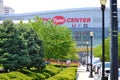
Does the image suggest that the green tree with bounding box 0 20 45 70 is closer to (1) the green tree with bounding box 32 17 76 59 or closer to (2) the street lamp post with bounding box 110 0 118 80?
(2) the street lamp post with bounding box 110 0 118 80

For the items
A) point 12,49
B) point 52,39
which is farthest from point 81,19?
point 12,49

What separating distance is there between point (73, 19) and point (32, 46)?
4636 inches

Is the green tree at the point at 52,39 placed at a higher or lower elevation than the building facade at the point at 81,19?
higher

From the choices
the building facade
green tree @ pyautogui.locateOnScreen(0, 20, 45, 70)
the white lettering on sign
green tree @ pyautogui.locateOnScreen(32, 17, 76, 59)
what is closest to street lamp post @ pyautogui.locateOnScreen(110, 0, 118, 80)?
green tree @ pyautogui.locateOnScreen(0, 20, 45, 70)

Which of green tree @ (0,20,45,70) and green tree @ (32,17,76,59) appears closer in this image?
green tree @ (0,20,45,70)

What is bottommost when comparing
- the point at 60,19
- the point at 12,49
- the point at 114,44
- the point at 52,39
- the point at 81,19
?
the point at 81,19

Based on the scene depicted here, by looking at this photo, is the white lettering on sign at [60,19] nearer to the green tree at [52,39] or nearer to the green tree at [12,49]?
the green tree at [52,39]

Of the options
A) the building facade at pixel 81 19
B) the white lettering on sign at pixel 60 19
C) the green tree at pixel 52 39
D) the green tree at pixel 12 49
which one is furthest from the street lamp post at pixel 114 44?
the building facade at pixel 81 19

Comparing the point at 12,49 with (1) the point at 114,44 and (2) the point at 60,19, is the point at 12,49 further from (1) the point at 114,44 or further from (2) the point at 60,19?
(2) the point at 60,19

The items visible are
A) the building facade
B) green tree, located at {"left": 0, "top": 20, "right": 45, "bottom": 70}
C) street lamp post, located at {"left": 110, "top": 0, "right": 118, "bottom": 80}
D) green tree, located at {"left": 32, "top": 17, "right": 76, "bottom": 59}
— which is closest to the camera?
street lamp post, located at {"left": 110, "top": 0, "right": 118, "bottom": 80}

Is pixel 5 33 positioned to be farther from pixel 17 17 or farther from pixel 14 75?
pixel 17 17

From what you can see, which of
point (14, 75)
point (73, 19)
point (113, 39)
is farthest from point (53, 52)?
point (73, 19)

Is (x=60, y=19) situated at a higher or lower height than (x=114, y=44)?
lower

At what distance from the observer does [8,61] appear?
38.4 metres
